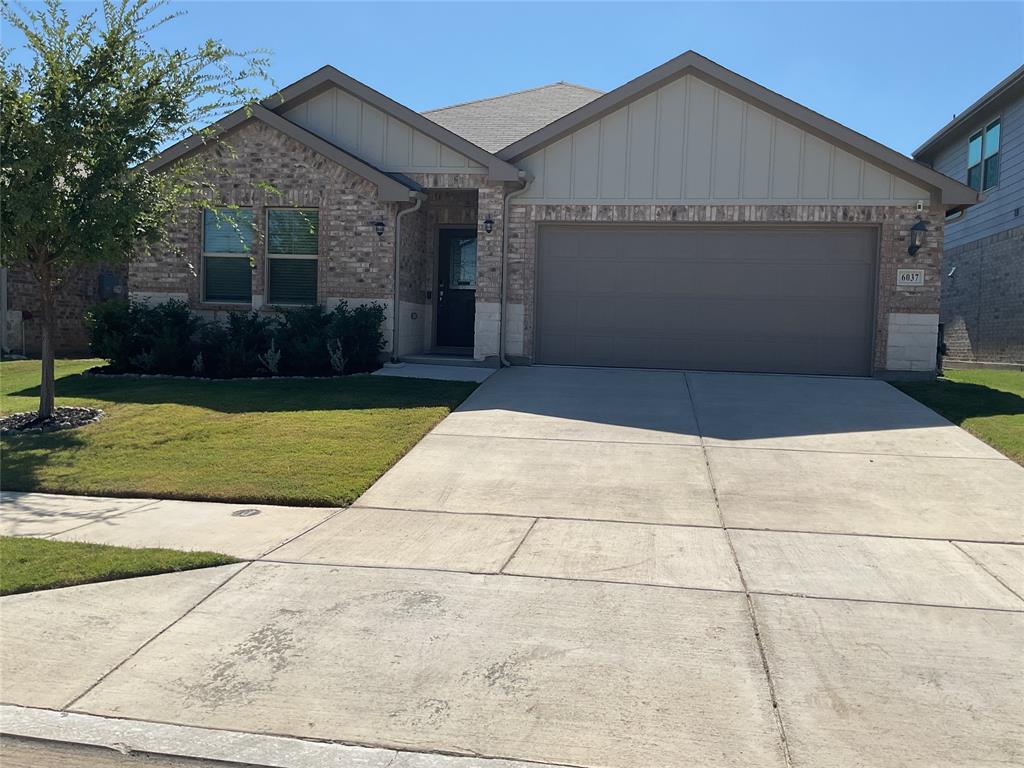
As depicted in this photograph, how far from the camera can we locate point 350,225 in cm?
1484

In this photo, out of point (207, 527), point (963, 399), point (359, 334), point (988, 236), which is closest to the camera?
point (207, 527)

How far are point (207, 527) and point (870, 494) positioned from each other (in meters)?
5.79

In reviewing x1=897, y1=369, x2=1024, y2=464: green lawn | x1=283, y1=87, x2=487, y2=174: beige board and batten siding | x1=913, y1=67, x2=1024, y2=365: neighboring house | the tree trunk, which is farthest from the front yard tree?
x1=913, y1=67, x2=1024, y2=365: neighboring house

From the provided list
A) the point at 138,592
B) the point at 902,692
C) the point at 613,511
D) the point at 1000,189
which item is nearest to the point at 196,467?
the point at 138,592

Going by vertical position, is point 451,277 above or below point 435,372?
above

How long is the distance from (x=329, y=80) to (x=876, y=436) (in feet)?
35.3

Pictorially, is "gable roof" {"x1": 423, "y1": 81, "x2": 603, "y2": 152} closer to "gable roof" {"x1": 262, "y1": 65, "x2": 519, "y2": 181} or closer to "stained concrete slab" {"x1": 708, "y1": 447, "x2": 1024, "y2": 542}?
"gable roof" {"x1": 262, "y1": 65, "x2": 519, "y2": 181}

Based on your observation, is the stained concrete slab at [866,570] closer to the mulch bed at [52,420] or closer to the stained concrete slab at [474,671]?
the stained concrete slab at [474,671]

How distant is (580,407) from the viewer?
11766 mm

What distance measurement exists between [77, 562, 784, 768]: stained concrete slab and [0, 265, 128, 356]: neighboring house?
51.2ft

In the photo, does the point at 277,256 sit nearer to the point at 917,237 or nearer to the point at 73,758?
the point at 917,237

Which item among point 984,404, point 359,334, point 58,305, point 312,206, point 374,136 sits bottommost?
point 984,404

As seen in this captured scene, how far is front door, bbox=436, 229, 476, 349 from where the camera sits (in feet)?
55.5

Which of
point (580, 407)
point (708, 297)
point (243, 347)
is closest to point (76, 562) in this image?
point (580, 407)
